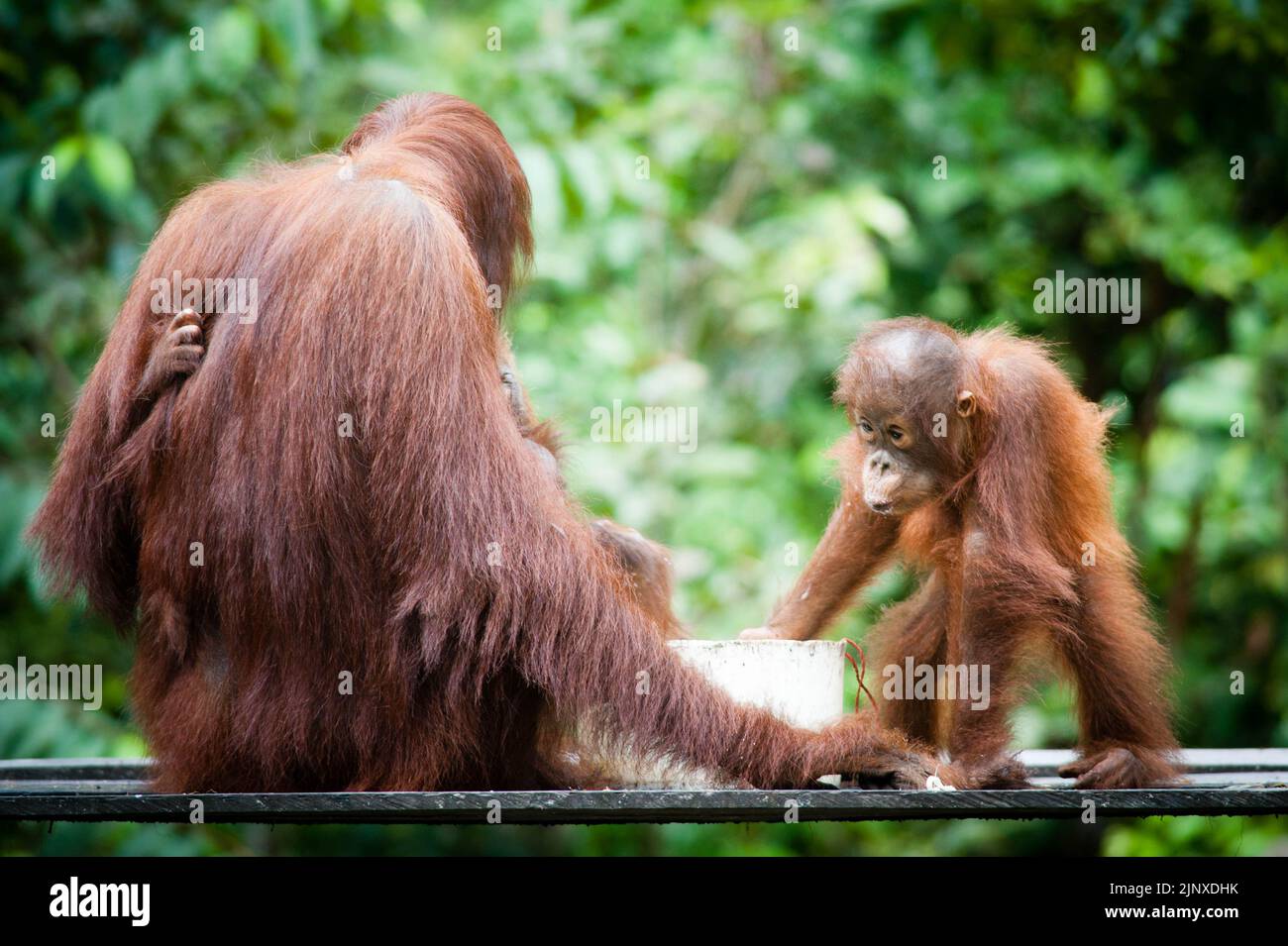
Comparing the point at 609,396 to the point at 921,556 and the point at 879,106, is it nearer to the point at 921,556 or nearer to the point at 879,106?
the point at 879,106

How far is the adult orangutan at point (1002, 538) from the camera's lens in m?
2.73

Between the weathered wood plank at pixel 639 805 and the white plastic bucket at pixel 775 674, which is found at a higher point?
the white plastic bucket at pixel 775 674

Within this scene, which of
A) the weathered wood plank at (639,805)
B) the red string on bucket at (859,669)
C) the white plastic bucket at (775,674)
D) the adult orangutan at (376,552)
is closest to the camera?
the weathered wood plank at (639,805)

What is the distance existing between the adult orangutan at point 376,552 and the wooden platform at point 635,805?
19cm

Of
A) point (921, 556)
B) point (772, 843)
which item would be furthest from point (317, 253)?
point (772, 843)

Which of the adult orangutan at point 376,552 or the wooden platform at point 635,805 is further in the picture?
the adult orangutan at point 376,552

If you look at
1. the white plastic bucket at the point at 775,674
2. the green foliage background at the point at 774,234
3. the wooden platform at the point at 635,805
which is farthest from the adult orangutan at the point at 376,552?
the green foliage background at the point at 774,234

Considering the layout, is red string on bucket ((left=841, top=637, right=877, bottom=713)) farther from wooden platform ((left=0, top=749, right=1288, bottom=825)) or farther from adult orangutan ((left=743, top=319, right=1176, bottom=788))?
wooden platform ((left=0, top=749, right=1288, bottom=825))

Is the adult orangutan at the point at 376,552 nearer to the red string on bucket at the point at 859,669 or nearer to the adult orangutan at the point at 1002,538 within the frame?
the red string on bucket at the point at 859,669

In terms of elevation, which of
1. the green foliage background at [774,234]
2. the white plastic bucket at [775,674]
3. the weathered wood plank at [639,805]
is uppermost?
the green foliage background at [774,234]

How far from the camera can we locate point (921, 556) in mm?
3211

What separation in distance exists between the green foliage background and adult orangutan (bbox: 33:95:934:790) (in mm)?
2203

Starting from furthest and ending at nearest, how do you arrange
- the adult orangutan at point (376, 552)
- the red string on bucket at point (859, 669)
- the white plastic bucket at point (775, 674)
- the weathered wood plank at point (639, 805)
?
1. the red string on bucket at point (859, 669)
2. the white plastic bucket at point (775, 674)
3. the adult orangutan at point (376, 552)
4. the weathered wood plank at point (639, 805)
